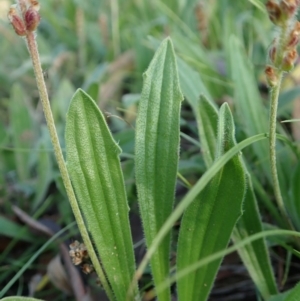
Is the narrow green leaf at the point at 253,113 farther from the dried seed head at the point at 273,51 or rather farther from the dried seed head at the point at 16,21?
the dried seed head at the point at 16,21

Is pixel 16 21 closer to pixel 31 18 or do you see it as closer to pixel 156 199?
pixel 31 18

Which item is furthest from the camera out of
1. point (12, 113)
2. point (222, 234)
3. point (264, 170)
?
point (12, 113)

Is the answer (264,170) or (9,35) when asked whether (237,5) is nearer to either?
(9,35)

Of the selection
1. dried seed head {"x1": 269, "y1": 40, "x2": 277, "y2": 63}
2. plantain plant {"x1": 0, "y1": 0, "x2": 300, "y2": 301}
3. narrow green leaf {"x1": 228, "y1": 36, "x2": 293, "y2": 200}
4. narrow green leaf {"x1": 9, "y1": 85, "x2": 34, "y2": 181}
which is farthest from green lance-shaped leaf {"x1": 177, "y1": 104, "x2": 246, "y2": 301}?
narrow green leaf {"x1": 9, "y1": 85, "x2": 34, "y2": 181}

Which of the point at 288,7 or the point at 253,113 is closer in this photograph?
the point at 288,7

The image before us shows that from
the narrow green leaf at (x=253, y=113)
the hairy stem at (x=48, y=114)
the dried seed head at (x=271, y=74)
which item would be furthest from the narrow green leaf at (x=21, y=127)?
the dried seed head at (x=271, y=74)

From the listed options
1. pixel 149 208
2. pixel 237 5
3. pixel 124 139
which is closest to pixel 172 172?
pixel 149 208

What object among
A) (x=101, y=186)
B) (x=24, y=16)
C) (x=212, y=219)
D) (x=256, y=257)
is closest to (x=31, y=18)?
(x=24, y=16)
